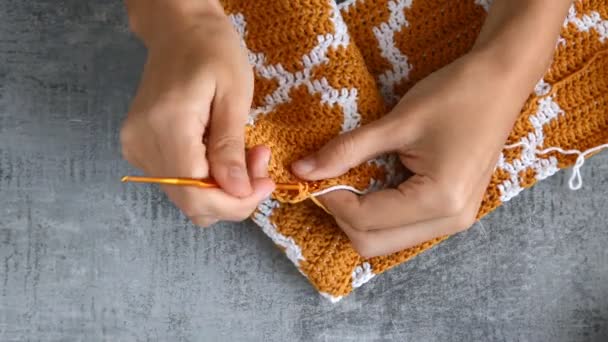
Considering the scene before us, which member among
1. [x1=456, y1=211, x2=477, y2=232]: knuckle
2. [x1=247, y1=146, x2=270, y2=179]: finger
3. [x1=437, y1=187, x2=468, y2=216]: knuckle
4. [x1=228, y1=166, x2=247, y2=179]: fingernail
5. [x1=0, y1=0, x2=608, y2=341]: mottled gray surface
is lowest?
[x1=0, y1=0, x2=608, y2=341]: mottled gray surface

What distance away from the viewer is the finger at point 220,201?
0.72m

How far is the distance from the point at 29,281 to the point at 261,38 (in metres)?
0.49

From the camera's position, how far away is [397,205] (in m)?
0.90

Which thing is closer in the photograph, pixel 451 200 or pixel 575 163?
pixel 451 200

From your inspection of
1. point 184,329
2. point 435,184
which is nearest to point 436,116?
point 435,184

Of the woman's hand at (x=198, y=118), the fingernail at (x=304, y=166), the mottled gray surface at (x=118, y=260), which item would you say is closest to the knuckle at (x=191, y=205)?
the woman's hand at (x=198, y=118)

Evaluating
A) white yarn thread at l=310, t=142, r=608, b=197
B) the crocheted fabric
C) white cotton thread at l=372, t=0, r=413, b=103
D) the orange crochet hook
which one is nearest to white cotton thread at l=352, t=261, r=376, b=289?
the crocheted fabric

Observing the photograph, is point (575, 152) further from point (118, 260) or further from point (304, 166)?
point (118, 260)

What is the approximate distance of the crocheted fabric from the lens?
948 mm

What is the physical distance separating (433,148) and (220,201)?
30cm

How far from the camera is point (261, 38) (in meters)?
0.98

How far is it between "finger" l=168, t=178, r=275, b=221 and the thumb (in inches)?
6.0

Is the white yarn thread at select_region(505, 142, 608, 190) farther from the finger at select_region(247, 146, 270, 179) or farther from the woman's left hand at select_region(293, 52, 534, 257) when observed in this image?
the finger at select_region(247, 146, 270, 179)

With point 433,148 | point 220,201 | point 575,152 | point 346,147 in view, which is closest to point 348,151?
point 346,147
